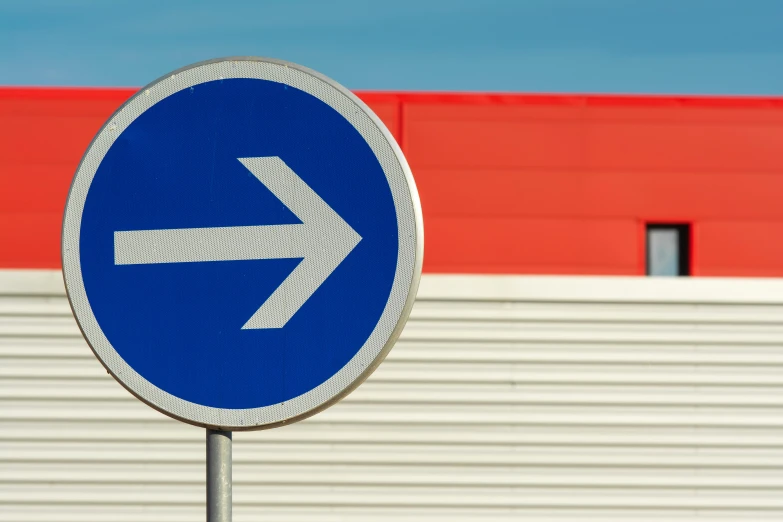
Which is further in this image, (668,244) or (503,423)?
(668,244)

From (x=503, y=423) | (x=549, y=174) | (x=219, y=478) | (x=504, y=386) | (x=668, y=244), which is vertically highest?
(x=549, y=174)

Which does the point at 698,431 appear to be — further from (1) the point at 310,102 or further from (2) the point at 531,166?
(1) the point at 310,102

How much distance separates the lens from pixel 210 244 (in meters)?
1.33

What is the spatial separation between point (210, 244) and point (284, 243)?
0.38 feet

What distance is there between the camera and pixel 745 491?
4141mm

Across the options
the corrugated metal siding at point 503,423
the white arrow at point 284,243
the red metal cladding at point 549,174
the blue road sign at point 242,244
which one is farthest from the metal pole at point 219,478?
the red metal cladding at point 549,174

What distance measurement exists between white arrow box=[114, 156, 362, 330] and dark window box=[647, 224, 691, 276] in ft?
10.6

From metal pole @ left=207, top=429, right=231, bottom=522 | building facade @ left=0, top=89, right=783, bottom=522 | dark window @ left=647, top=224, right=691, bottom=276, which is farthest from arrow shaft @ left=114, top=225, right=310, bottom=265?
dark window @ left=647, top=224, right=691, bottom=276

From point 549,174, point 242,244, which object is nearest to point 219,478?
point 242,244

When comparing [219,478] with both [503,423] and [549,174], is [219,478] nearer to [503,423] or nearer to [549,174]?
[503,423]

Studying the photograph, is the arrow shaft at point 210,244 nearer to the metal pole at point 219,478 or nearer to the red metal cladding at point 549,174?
the metal pole at point 219,478

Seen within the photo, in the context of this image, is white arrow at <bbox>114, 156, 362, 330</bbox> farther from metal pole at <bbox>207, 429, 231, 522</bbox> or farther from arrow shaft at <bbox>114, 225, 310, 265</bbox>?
metal pole at <bbox>207, 429, 231, 522</bbox>

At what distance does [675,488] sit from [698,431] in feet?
0.92

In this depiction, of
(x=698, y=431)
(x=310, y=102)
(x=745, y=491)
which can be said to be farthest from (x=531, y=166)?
(x=310, y=102)
